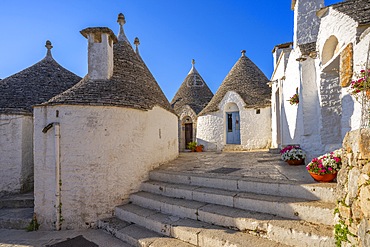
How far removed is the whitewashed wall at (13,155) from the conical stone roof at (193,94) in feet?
37.7

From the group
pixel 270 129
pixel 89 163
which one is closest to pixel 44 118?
pixel 89 163

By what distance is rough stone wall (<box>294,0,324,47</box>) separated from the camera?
744cm

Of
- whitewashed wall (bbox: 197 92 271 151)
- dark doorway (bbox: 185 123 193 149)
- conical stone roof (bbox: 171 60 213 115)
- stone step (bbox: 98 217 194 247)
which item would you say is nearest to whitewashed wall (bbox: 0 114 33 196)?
stone step (bbox: 98 217 194 247)

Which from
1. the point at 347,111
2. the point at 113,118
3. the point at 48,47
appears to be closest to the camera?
the point at 347,111

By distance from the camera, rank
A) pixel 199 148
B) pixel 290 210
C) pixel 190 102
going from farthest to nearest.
Answer: pixel 190 102 → pixel 199 148 → pixel 290 210

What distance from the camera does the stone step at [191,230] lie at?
3162 mm

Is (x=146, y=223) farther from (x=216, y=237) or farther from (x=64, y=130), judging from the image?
(x=64, y=130)

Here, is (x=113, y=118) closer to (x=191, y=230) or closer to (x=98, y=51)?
(x=98, y=51)

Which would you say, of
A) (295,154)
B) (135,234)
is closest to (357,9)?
(295,154)

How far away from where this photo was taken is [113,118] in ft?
18.1

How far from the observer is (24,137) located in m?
7.26

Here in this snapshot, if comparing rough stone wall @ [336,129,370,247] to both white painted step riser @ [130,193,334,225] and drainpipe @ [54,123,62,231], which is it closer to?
white painted step riser @ [130,193,334,225]

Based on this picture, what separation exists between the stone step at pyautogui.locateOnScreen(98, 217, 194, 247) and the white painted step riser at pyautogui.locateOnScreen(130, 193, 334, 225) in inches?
22.5

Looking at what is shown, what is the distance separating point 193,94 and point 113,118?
13800 millimetres
